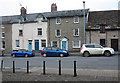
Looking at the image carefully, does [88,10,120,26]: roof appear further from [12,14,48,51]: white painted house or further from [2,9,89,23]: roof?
[12,14,48,51]: white painted house

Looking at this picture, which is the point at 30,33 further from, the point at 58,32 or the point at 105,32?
the point at 105,32

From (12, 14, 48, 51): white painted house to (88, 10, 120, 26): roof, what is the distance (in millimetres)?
9318

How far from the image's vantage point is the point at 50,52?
64.2 feet

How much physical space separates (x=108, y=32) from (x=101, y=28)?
1378 millimetres

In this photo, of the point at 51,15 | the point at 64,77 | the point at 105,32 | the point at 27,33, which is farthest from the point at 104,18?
the point at 64,77

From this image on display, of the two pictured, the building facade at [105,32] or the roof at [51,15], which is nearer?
the building facade at [105,32]

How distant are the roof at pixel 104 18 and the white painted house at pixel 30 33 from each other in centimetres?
932

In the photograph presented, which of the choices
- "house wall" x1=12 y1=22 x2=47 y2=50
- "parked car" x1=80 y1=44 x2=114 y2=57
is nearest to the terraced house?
"house wall" x1=12 y1=22 x2=47 y2=50

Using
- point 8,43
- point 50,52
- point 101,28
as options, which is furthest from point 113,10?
point 8,43

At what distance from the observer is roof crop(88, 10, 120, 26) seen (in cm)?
2348

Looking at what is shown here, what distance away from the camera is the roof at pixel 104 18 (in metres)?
23.5

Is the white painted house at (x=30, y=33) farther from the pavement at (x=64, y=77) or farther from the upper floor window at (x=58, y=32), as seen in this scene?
the pavement at (x=64, y=77)

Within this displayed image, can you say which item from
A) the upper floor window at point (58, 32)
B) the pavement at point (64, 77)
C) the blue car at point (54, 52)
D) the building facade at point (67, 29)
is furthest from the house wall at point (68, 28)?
the pavement at point (64, 77)

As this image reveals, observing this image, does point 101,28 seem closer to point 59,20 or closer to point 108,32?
point 108,32
